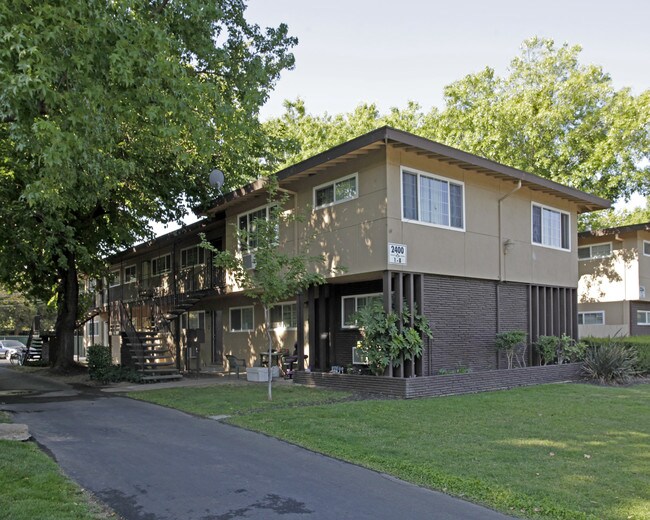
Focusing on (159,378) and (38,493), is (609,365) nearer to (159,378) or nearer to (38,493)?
(159,378)

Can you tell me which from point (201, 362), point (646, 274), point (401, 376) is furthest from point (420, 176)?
point (646, 274)

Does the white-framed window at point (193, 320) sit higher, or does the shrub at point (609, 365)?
the white-framed window at point (193, 320)

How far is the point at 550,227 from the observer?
19984 mm

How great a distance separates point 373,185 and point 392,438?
24.5 ft

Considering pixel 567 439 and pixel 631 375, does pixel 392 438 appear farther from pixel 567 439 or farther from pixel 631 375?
pixel 631 375

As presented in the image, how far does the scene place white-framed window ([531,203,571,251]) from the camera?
19359mm

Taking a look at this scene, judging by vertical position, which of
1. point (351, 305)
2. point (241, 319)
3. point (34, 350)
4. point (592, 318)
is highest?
point (351, 305)

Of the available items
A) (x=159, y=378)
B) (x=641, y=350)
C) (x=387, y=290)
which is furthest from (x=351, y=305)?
(x=641, y=350)

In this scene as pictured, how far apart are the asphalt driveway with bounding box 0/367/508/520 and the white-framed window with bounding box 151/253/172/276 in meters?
16.7

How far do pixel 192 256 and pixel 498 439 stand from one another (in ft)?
61.4

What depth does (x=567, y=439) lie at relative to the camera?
8.89 meters

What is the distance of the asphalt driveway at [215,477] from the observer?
5.84 m

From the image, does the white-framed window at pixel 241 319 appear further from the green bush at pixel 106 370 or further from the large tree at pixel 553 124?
the large tree at pixel 553 124

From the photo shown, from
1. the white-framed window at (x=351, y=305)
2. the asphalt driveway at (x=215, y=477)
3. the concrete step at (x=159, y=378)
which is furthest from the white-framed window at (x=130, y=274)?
the asphalt driveway at (x=215, y=477)
